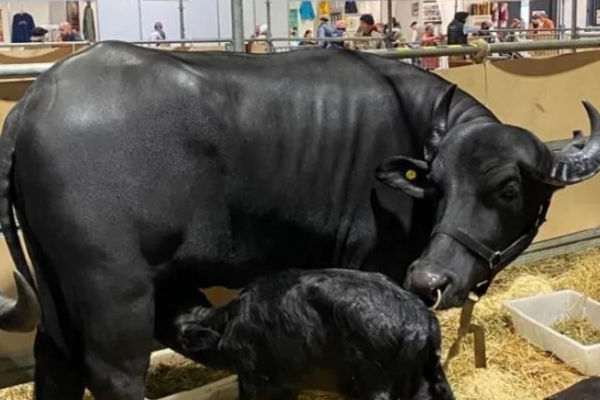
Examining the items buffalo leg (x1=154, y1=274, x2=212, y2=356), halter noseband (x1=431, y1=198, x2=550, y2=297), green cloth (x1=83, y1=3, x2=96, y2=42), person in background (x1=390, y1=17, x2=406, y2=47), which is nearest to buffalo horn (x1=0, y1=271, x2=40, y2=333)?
buffalo leg (x1=154, y1=274, x2=212, y2=356)

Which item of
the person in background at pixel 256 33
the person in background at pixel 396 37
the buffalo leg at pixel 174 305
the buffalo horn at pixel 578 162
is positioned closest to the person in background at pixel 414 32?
the person in background at pixel 396 37

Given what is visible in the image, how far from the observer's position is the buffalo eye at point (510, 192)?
2488 mm

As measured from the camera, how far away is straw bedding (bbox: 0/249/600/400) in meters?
3.28

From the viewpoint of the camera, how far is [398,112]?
2.69 metres

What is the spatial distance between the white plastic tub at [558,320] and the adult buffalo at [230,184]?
1.00 meters

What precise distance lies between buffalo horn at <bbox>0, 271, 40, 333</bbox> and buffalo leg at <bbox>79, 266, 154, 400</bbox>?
136mm

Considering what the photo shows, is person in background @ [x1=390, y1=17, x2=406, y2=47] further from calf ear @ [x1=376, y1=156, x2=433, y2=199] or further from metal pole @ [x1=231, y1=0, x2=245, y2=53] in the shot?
calf ear @ [x1=376, y1=156, x2=433, y2=199]

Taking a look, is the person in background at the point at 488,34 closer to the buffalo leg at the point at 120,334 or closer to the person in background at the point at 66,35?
the person in background at the point at 66,35

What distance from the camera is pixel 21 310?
223cm

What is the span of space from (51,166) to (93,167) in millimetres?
104

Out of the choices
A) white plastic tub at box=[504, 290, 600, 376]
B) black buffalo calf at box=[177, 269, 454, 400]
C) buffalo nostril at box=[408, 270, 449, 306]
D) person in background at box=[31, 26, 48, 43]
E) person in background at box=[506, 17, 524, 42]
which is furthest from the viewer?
person in background at box=[506, 17, 524, 42]

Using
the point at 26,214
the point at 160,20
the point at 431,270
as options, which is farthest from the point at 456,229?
the point at 160,20

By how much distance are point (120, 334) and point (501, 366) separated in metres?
1.83

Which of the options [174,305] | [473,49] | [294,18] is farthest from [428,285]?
[294,18]
